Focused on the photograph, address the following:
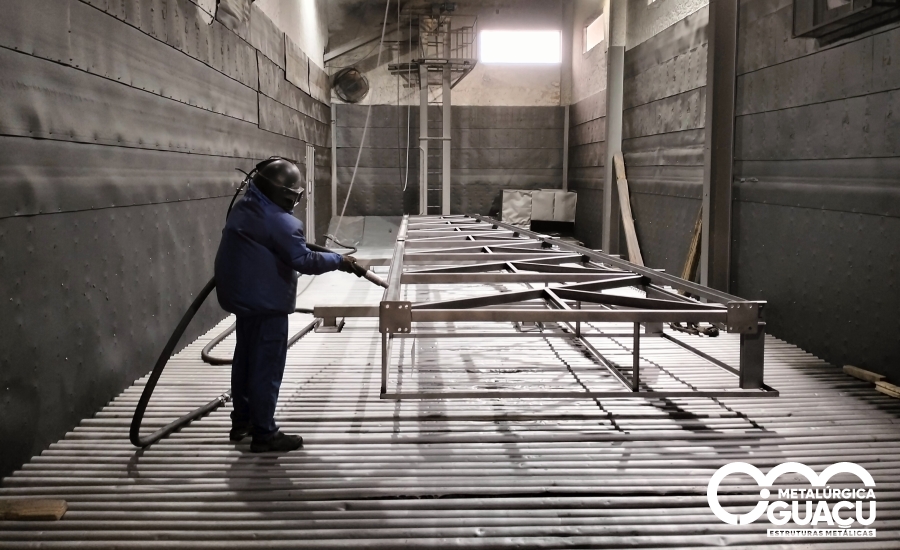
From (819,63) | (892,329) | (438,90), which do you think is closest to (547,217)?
(438,90)

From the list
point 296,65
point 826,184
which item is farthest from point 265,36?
point 826,184

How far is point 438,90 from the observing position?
1420cm

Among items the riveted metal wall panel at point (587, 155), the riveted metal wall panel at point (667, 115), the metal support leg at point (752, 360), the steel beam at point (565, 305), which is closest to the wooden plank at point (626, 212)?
the riveted metal wall panel at point (667, 115)

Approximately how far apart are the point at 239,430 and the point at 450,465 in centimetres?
108

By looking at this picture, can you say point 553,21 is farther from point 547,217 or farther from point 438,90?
point 547,217

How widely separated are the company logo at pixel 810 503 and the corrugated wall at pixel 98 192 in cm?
307

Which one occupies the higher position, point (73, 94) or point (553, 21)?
point (553, 21)

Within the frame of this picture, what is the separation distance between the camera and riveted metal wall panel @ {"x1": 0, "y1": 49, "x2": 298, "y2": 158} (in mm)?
3289

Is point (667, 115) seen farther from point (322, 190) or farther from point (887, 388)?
point (322, 190)

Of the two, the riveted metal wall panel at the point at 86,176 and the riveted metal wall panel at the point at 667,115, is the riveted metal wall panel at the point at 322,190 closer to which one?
the riveted metal wall panel at the point at 667,115

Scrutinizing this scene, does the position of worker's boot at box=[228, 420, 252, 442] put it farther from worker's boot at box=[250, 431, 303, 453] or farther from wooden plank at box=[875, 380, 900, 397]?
wooden plank at box=[875, 380, 900, 397]

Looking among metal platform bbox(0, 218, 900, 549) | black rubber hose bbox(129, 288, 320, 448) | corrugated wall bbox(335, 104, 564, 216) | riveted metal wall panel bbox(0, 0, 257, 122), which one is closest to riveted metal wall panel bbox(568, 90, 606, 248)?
corrugated wall bbox(335, 104, 564, 216)

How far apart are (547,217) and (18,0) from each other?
10.9 metres

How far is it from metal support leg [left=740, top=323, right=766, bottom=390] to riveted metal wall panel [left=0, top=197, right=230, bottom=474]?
327 cm
